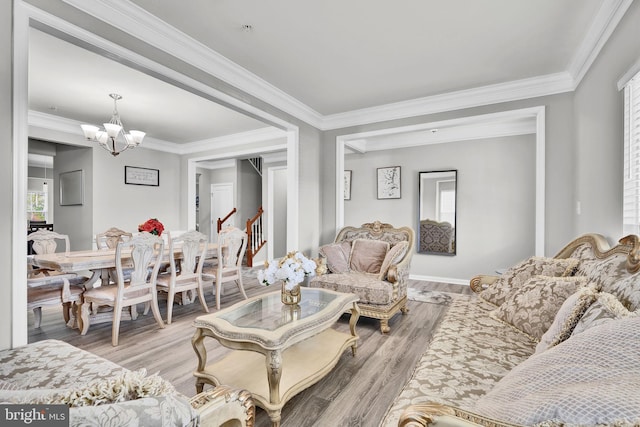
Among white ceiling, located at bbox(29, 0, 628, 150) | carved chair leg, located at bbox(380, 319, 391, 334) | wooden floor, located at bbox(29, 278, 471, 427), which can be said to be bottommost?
wooden floor, located at bbox(29, 278, 471, 427)

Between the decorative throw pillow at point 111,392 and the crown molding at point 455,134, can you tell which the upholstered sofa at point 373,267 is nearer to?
the crown molding at point 455,134

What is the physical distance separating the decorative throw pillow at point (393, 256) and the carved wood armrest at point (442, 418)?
8.25 feet

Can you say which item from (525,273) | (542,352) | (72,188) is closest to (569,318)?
(542,352)

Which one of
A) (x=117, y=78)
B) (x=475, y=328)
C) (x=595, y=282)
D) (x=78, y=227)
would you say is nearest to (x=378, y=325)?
(x=475, y=328)

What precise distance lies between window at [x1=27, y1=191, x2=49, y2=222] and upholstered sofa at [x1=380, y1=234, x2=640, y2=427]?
10.8 metres

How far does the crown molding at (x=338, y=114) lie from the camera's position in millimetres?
2146

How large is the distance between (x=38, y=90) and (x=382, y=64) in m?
3.94

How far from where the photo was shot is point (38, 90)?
3666 millimetres

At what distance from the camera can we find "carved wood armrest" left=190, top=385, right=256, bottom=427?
34.3 inches

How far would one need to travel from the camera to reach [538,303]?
5.99 ft

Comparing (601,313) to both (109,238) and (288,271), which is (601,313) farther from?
(109,238)

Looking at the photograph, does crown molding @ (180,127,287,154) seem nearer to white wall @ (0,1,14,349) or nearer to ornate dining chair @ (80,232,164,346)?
ornate dining chair @ (80,232,164,346)

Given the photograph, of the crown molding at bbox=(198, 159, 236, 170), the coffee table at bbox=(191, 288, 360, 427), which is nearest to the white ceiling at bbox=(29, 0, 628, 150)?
the coffee table at bbox=(191, 288, 360, 427)

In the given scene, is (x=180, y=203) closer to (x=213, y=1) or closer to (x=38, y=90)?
(x=38, y=90)
